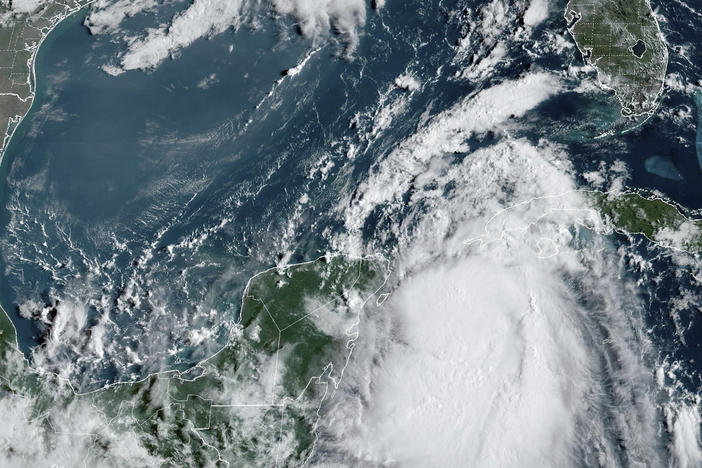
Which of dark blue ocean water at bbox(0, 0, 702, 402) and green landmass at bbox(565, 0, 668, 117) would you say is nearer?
dark blue ocean water at bbox(0, 0, 702, 402)

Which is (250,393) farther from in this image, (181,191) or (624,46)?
(624,46)

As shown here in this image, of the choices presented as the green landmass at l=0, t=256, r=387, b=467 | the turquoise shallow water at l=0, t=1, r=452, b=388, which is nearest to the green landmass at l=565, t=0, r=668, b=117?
the turquoise shallow water at l=0, t=1, r=452, b=388

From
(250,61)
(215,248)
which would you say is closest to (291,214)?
(215,248)

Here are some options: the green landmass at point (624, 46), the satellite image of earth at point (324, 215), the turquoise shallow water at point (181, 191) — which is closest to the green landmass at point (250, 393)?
the satellite image of earth at point (324, 215)

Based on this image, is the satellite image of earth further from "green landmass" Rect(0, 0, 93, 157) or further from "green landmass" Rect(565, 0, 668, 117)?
"green landmass" Rect(0, 0, 93, 157)

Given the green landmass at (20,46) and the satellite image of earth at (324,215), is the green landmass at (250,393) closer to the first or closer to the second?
the satellite image of earth at (324,215)

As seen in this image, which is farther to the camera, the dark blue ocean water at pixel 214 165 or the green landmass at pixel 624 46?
the green landmass at pixel 624 46

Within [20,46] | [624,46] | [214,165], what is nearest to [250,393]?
[214,165]
